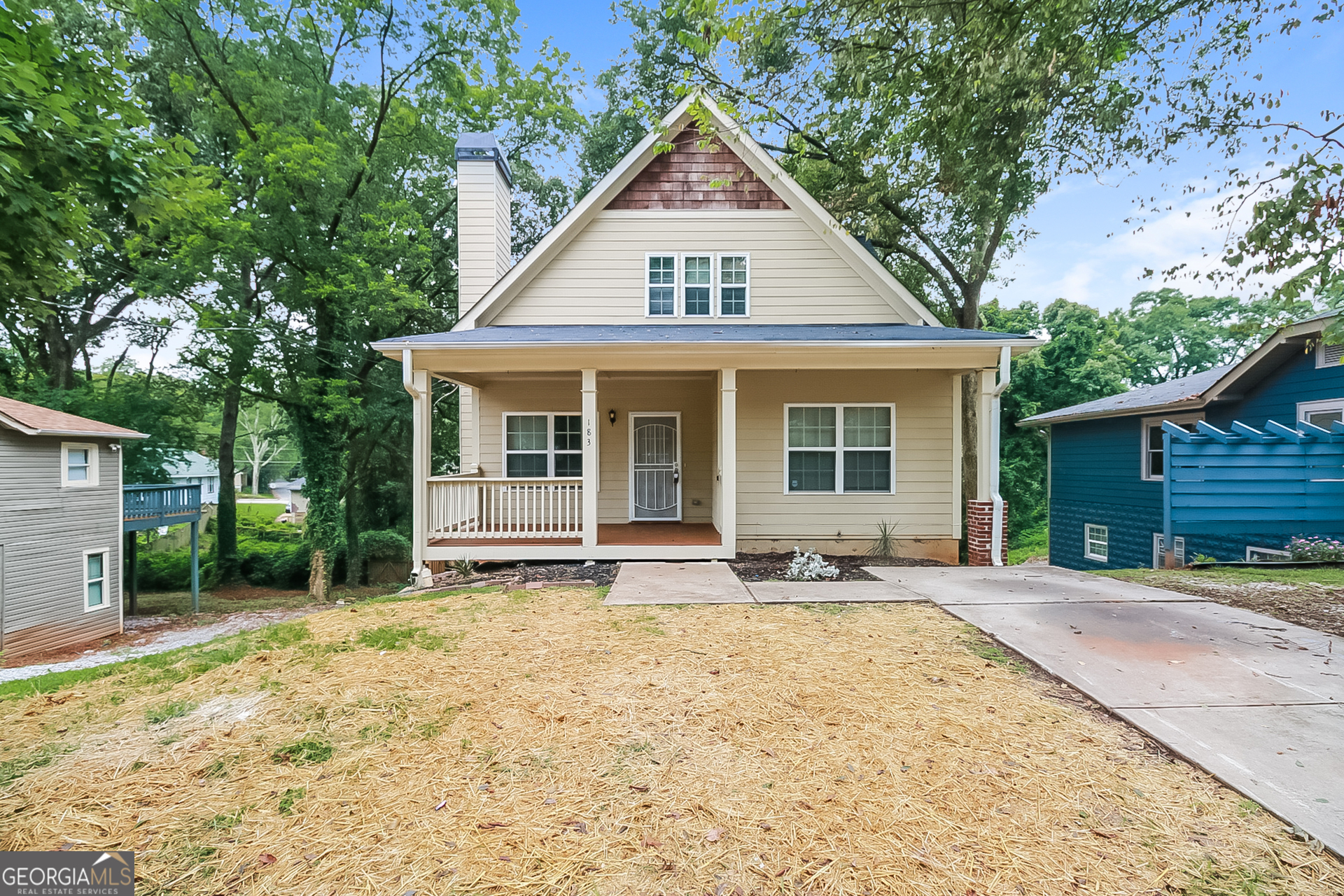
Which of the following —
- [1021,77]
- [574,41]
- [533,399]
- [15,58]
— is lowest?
[533,399]

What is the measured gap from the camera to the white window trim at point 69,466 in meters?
13.5

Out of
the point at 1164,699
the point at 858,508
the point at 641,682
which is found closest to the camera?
the point at 1164,699

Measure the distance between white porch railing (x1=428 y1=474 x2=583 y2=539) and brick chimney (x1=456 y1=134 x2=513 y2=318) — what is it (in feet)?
14.2

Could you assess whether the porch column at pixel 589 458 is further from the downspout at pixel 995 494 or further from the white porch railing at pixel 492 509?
the downspout at pixel 995 494

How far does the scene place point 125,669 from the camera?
182 inches

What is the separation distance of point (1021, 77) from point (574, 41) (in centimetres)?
1425

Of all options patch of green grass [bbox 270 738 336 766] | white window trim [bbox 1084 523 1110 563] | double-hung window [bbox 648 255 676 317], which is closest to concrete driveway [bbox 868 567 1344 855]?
patch of green grass [bbox 270 738 336 766]

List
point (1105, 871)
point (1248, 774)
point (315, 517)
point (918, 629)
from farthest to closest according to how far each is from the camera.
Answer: point (315, 517) < point (918, 629) < point (1248, 774) < point (1105, 871)

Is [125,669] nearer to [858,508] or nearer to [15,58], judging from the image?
[15,58]

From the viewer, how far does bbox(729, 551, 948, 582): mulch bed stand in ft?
25.4

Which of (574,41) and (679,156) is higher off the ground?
(574,41)

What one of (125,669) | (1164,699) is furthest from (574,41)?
(1164,699)

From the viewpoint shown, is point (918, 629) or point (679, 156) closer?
point (918, 629)

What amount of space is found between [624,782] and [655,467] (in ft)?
27.8
